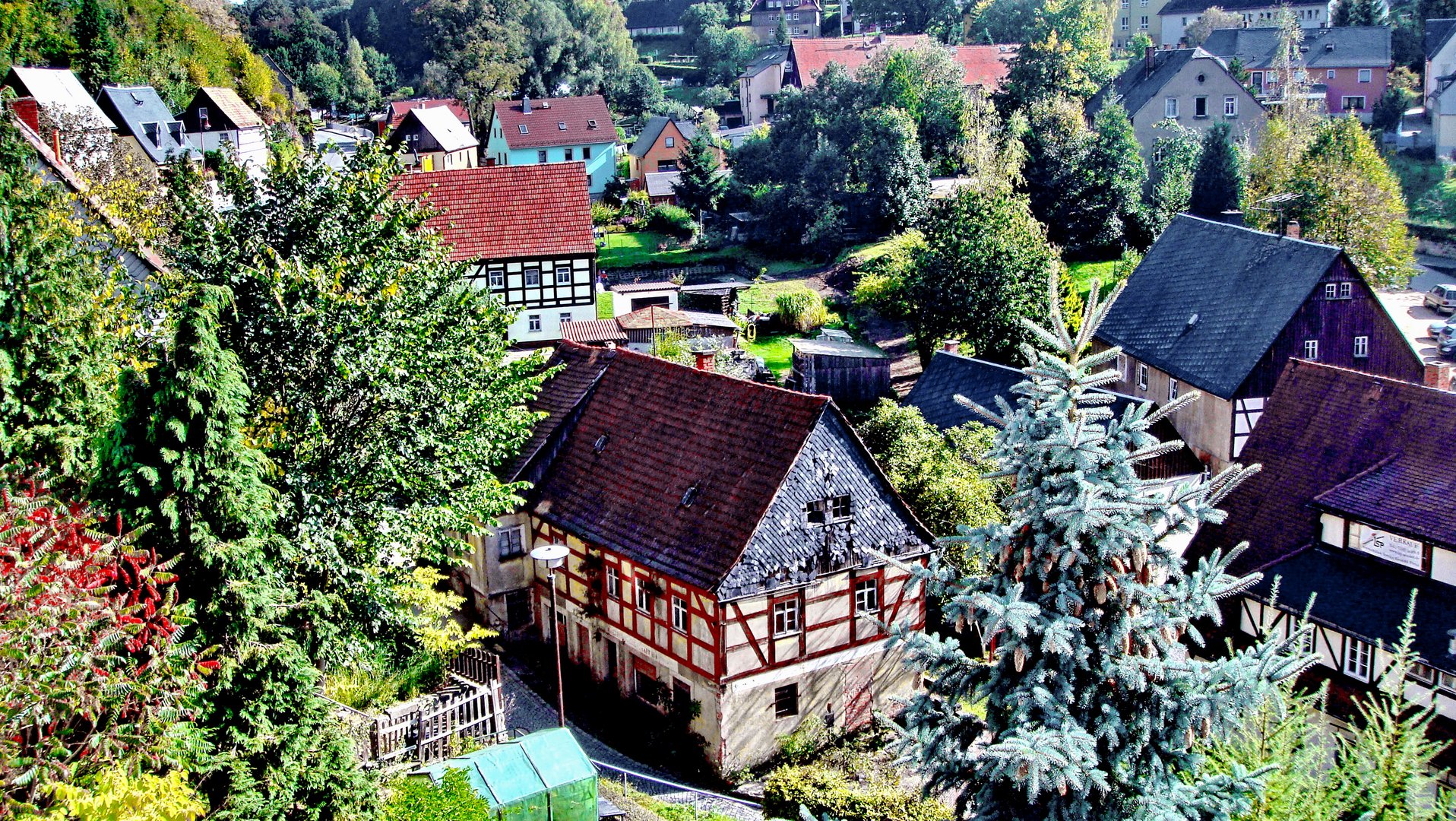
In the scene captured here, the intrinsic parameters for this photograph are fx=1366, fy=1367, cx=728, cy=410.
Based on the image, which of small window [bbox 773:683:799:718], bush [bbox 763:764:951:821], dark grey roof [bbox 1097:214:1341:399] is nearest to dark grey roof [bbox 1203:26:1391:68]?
dark grey roof [bbox 1097:214:1341:399]

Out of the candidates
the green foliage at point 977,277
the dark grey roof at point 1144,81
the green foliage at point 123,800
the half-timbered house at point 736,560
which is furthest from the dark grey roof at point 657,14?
the green foliage at point 123,800

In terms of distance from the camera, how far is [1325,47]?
8612 cm

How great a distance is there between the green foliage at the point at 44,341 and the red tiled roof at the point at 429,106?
222ft

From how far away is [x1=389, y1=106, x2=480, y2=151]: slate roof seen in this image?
8188 cm

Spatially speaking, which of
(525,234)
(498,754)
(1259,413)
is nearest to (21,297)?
(498,754)

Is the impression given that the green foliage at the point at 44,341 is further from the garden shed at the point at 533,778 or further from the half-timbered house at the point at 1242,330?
the half-timbered house at the point at 1242,330

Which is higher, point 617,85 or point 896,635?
point 617,85

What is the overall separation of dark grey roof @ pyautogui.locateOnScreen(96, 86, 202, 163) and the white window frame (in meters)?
51.5

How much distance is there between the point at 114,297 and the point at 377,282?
5935 millimetres

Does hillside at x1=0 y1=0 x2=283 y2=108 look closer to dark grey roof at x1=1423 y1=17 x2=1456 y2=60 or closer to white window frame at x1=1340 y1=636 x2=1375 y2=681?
white window frame at x1=1340 y1=636 x2=1375 y2=681

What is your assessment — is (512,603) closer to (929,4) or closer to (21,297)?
(21,297)

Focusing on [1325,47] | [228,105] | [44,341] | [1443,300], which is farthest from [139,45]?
[1325,47]

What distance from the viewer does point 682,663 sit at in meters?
25.6

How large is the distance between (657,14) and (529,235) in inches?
4389
